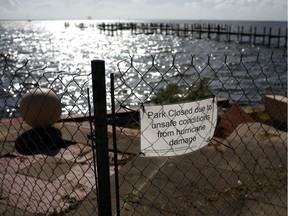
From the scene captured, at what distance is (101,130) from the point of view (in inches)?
88.7

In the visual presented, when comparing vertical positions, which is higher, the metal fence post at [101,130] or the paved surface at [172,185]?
the metal fence post at [101,130]

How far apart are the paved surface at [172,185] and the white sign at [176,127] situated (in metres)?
0.82

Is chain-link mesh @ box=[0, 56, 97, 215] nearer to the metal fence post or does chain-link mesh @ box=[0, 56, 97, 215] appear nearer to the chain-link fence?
the chain-link fence

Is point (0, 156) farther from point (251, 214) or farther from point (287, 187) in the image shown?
point (287, 187)

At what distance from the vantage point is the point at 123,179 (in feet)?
15.7

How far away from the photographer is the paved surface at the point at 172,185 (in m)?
4.03

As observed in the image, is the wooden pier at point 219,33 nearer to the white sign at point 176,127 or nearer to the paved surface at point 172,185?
the paved surface at point 172,185

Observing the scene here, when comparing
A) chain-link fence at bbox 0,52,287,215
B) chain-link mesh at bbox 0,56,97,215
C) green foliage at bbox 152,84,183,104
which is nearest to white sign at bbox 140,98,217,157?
chain-link fence at bbox 0,52,287,215

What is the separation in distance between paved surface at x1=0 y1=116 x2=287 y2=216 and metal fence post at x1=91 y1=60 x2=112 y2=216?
0.98m

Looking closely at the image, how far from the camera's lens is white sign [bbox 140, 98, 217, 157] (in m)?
2.38

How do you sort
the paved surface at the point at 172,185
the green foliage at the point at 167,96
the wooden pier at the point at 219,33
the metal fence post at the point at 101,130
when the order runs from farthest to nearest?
the wooden pier at the point at 219,33 < the green foliage at the point at 167,96 < the paved surface at the point at 172,185 < the metal fence post at the point at 101,130

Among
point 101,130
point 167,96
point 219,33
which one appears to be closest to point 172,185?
point 101,130

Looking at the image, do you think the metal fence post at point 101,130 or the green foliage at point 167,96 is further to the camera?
the green foliage at point 167,96

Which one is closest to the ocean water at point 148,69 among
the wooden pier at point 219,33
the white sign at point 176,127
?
the white sign at point 176,127
